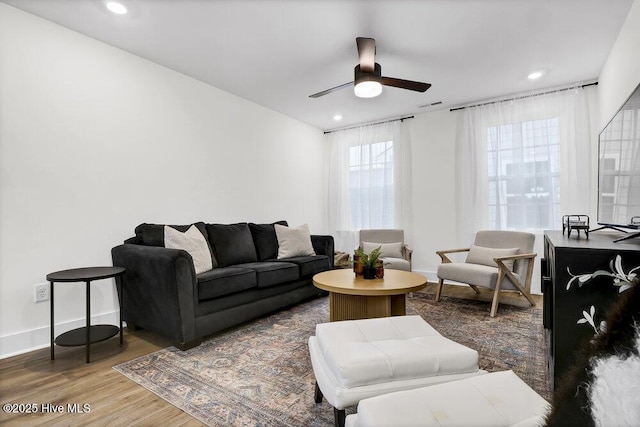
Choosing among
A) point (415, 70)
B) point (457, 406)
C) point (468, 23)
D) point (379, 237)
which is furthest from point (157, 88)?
point (457, 406)

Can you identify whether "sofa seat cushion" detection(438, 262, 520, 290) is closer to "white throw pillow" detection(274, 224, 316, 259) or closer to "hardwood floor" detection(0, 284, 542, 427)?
"white throw pillow" detection(274, 224, 316, 259)

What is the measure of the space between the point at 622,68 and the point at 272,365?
361 centimetres

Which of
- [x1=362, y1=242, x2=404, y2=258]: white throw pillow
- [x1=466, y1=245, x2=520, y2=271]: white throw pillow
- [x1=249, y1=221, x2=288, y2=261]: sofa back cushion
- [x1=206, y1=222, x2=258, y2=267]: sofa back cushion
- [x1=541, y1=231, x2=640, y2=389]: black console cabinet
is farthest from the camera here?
[x1=362, y1=242, x2=404, y2=258]: white throw pillow

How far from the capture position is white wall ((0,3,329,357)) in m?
2.34

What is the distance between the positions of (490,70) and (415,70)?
80 cm

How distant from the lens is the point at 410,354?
1327 millimetres

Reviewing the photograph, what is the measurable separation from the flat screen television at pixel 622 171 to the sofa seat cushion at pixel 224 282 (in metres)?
2.65

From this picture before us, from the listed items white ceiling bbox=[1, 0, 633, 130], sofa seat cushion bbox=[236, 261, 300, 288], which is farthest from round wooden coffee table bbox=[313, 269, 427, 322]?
white ceiling bbox=[1, 0, 633, 130]

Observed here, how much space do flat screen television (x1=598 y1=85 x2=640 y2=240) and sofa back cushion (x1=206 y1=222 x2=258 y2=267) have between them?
122 inches

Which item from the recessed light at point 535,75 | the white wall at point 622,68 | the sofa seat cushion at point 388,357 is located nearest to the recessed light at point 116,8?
the sofa seat cushion at point 388,357

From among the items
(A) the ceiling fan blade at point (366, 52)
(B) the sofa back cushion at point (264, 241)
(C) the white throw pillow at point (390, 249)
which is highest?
(A) the ceiling fan blade at point (366, 52)

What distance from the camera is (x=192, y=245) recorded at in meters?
2.85

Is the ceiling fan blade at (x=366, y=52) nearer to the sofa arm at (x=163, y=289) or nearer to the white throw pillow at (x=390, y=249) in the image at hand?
the sofa arm at (x=163, y=289)

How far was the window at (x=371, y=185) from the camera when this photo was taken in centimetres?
514
